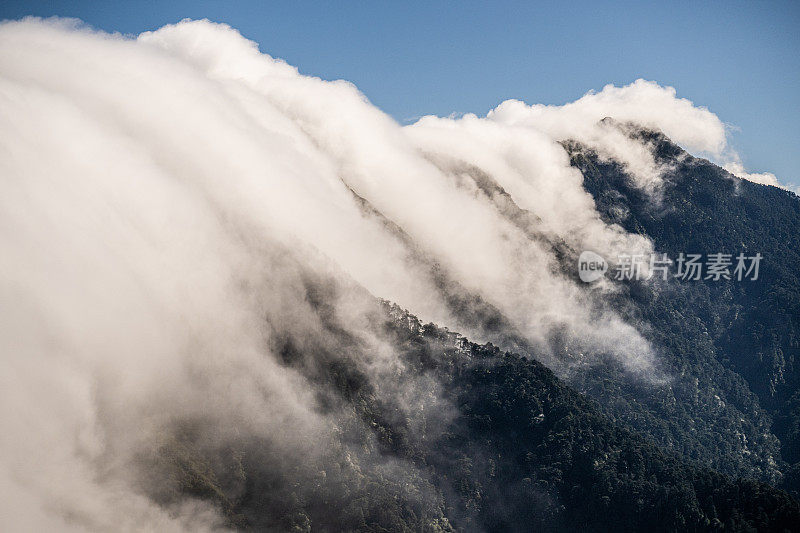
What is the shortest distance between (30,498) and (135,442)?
34826 mm

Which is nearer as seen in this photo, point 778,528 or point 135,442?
point 778,528

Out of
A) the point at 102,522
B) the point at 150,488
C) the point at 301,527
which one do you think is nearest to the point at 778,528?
the point at 301,527

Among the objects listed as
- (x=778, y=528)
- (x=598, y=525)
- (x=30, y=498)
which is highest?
(x=778, y=528)

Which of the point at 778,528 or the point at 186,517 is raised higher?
the point at 778,528

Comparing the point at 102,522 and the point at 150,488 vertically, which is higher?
the point at 150,488

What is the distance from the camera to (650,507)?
633 feet

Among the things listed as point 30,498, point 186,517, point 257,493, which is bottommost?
point 30,498

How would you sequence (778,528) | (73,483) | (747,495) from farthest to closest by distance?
(73,483) → (747,495) → (778,528)

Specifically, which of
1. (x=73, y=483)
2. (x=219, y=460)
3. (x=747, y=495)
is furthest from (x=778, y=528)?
(x=73, y=483)

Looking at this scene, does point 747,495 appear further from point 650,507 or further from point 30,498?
point 30,498

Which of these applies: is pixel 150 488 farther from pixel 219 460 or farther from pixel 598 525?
pixel 598 525

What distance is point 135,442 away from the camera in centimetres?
19888

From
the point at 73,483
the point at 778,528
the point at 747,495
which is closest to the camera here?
the point at 778,528

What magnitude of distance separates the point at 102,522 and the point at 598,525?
6222 inches
